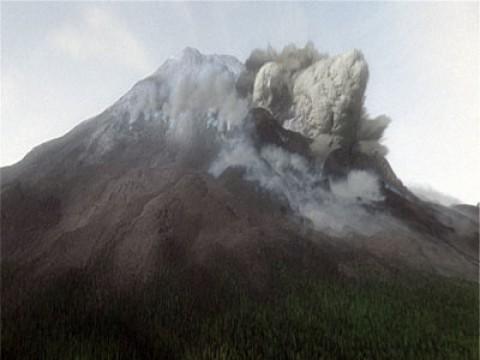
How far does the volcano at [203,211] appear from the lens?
728 inches

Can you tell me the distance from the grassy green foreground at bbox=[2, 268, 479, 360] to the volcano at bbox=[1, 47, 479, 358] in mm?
175

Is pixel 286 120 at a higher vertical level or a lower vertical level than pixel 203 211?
higher

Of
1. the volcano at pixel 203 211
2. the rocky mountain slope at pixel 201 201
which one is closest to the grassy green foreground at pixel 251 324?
the volcano at pixel 203 211

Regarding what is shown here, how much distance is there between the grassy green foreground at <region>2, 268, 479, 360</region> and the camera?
488 inches

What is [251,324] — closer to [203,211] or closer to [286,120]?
[203,211]

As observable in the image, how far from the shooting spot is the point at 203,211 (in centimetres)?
2916

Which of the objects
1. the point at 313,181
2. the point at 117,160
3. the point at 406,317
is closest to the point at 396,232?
the point at 313,181

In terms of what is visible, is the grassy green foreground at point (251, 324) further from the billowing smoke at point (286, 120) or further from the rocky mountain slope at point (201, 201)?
Answer: the billowing smoke at point (286, 120)

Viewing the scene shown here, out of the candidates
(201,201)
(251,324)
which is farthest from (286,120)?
(251,324)

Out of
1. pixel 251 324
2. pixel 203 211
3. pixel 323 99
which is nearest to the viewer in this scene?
pixel 251 324

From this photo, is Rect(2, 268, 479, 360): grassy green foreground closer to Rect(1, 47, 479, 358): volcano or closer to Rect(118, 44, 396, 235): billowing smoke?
Rect(1, 47, 479, 358): volcano

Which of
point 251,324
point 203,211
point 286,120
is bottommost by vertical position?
point 251,324

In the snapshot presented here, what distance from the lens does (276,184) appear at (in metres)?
38.6

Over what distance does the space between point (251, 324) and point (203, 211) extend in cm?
1544
